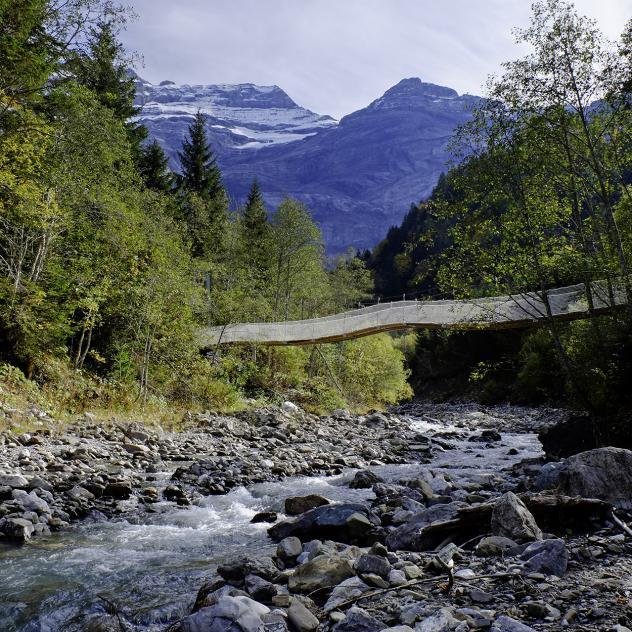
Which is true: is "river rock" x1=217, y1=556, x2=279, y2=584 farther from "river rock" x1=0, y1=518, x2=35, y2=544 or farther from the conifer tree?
the conifer tree

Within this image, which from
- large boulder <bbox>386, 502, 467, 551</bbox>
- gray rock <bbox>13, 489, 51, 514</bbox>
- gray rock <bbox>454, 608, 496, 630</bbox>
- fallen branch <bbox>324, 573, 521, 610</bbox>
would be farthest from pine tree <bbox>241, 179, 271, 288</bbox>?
gray rock <bbox>454, 608, 496, 630</bbox>

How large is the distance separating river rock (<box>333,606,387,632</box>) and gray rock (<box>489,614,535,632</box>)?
2.07ft

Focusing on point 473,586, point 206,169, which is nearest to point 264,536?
point 473,586

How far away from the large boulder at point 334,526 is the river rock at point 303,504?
858 millimetres

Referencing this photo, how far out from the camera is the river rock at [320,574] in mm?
3912

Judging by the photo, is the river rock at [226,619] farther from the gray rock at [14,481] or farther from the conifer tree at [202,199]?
the conifer tree at [202,199]

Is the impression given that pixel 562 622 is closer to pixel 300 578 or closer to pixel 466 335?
pixel 300 578

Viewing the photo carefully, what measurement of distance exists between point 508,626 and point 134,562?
343 centimetres

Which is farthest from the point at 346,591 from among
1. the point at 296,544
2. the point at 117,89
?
the point at 117,89

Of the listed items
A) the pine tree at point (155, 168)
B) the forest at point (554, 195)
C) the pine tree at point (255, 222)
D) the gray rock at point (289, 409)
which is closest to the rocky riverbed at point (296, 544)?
→ the forest at point (554, 195)

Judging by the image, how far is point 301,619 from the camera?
3.29m

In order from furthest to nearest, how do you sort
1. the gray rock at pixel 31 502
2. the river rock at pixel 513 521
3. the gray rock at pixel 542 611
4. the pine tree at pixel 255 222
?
the pine tree at pixel 255 222, the gray rock at pixel 31 502, the river rock at pixel 513 521, the gray rock at pixel 542 611

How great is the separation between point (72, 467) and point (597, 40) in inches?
436

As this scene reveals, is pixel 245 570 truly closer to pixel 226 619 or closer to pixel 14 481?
pixel 226 619
